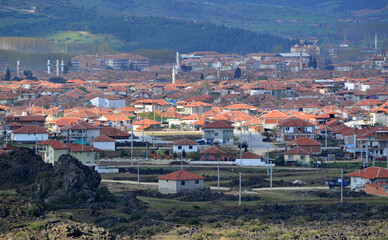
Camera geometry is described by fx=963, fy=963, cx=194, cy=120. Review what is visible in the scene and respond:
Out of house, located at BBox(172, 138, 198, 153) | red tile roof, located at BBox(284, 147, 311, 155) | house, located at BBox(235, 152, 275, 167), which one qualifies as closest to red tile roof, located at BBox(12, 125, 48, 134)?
house, located at BBox(172, 138, 198, 153)

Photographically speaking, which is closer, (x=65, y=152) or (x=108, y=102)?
(x=65, y=152)

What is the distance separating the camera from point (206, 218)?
1462 inches

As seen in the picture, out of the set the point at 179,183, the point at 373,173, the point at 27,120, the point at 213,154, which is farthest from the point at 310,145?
the point at 27,120

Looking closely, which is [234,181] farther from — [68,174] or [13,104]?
[13,104]

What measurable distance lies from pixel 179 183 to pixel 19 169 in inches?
290

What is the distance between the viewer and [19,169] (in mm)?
43875

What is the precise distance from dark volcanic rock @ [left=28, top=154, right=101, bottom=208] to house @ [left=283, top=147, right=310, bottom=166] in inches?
678

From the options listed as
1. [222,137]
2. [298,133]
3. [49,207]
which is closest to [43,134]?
[222,137]

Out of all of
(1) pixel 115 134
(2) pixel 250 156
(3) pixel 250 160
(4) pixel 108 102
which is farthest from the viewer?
(4) pixel 108 102

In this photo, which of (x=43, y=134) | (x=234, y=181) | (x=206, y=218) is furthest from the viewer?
(x=43, y=134)

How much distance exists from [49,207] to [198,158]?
21.4m

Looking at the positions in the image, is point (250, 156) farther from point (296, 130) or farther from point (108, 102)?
point (108, 102)

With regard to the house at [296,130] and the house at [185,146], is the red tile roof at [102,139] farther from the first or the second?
the house at [296,130]

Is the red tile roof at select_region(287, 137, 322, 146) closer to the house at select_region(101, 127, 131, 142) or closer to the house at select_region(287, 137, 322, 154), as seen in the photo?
the house at select_region(287, 137, 322, 154)
